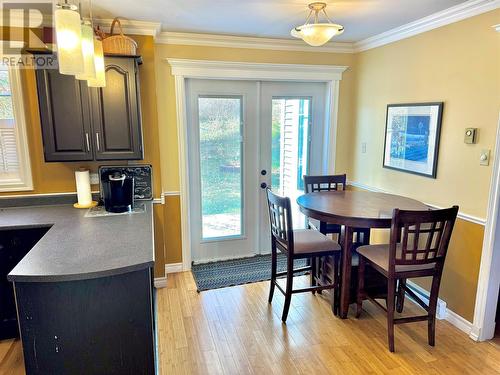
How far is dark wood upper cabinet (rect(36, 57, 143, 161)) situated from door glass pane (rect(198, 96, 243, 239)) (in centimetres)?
93

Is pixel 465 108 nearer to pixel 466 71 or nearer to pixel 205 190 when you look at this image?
pixel 466 71

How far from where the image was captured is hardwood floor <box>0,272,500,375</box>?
7.34ft

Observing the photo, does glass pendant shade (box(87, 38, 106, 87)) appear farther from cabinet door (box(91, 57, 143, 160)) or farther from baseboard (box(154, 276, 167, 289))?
baseboard (box(154, 276, 167, 289))

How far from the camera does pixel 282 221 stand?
264cm

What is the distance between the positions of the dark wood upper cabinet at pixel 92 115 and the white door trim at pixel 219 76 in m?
0.63

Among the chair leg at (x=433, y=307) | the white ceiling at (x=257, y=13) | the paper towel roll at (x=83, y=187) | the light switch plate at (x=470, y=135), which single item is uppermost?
the white ceiling at (x=257, y=13)

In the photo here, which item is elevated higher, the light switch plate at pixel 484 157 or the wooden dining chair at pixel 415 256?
the light switch plate at pixel 484 157

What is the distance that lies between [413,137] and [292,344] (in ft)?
6.68

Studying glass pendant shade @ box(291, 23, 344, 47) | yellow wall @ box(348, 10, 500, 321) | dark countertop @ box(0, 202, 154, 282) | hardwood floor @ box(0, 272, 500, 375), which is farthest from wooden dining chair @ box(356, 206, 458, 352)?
dark countertop @ box(0, 202, 154, 282)

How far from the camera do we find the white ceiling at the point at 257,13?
243 cm

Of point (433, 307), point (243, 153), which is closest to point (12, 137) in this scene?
point (243, 153)

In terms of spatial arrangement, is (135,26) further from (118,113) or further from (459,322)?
(459,322)

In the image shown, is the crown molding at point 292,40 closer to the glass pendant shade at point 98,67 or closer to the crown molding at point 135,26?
the crown molding at point 135,26

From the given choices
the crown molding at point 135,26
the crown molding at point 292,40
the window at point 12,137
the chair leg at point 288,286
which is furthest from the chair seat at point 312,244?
the window at point 12,137
